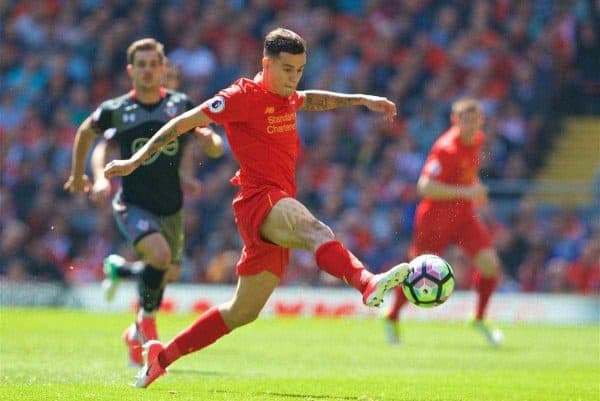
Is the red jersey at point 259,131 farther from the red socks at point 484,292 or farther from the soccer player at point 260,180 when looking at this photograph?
the red socks at point 484,292

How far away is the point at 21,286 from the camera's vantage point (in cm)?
2364

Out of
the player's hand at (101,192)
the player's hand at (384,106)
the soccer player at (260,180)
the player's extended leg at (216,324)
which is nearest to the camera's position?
the soccer player at (260,180)

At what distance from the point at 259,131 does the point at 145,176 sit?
11.4 ft

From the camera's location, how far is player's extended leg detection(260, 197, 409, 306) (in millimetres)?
8445

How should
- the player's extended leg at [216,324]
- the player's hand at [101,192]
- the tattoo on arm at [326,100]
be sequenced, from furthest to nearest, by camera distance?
the player's hand at [101,192] → the tattoo on arm at [326,100] → the player's extended leg at [216,324]

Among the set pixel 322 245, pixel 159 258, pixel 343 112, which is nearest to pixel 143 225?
pixel 159 258

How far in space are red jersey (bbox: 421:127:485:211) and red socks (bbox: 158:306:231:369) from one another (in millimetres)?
7041

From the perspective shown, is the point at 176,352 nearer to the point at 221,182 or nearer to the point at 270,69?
the point at 270,69

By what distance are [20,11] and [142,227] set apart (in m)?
17.8

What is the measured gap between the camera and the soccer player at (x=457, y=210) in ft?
53.7

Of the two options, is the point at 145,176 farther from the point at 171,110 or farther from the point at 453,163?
the point at 453,163

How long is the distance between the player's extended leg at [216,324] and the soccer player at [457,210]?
6.89 m

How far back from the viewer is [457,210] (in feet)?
55.6

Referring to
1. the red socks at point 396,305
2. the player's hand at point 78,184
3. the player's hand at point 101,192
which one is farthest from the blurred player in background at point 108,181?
the red socks at point 396,305
